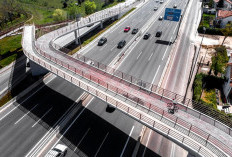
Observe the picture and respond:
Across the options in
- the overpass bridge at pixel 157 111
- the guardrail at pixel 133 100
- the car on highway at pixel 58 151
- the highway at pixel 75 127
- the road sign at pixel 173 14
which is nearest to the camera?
the overpass bridge at pixel 157 111

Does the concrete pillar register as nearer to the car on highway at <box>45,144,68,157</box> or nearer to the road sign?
the car on highway at <box>45,144,68,157</box>

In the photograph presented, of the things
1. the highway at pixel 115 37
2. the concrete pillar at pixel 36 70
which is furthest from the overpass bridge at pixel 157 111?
the highway at pixel 115 37

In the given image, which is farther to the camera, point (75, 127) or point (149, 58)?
point (149, 58)

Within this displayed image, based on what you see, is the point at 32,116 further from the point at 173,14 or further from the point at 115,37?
the point at 173,14

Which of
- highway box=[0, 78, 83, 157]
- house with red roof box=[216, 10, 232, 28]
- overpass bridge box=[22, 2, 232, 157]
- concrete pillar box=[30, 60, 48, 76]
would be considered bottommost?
highway box=[0, 78, 83, 157]

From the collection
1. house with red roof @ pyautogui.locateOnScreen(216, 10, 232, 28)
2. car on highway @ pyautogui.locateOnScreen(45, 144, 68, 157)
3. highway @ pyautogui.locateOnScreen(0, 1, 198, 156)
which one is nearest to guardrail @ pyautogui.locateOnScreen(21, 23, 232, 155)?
highway @ pyautogui.locateOnScreen(0, 1, 198, 156)

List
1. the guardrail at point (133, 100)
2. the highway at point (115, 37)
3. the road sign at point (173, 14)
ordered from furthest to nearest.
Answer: the road sign at point (173, 14) → the highway at point (115, 37) → the guardrail at point (133, 100)

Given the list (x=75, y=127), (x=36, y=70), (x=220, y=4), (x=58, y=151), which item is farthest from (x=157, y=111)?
(x=220, y=4)

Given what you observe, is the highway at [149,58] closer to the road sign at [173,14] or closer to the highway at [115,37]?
the highway at [115,37]
